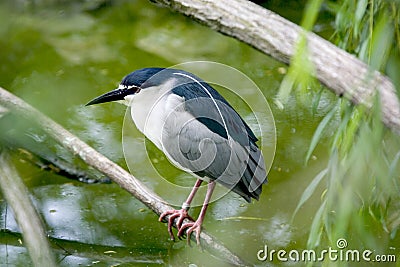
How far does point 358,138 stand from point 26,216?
0.99 m

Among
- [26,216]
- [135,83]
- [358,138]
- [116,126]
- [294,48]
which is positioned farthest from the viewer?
[116,126]

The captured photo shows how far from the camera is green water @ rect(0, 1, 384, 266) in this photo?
8.21 feet

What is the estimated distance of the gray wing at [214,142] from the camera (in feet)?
6.27

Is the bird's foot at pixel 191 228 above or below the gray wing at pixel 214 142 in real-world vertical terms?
below

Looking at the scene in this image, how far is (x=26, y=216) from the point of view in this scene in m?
2.03

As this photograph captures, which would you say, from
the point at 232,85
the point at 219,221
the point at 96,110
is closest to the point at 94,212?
the point at 219,221

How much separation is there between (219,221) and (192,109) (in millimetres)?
826

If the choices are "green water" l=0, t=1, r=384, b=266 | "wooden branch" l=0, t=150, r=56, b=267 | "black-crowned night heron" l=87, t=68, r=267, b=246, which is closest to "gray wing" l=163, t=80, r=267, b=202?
"black-crowned night heron" l=87, t=68, r=267, b=246

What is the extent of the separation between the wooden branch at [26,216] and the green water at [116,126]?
14.3 inches

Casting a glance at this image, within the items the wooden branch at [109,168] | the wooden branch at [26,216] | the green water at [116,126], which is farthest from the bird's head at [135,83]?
the green water at [116,126]

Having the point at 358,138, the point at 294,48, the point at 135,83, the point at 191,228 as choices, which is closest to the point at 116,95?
the point at 135,83

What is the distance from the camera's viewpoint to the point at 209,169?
1952 millimetres

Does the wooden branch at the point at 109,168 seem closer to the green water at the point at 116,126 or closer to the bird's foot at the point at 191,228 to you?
the bird's foot at the point at 191,228

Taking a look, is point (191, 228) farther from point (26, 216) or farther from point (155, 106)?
point (26, 216)
